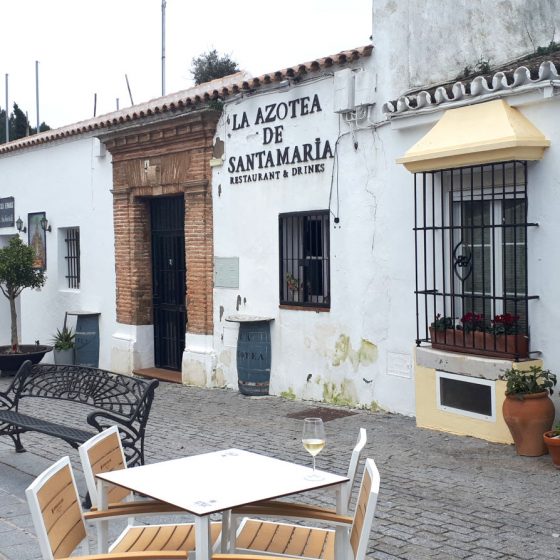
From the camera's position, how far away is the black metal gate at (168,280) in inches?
499

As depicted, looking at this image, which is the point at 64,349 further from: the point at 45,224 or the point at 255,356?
the point at 255,356

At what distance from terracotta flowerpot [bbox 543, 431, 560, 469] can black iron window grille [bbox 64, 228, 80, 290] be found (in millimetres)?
9944

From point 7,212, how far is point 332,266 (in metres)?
9.28

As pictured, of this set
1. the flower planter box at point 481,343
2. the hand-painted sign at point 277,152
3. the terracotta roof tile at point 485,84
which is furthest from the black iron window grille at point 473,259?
the hand-painted sign at point 277,152

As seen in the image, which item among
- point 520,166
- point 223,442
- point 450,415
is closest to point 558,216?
point 520,166

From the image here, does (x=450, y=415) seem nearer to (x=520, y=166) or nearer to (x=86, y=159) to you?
(x=520, y=166)

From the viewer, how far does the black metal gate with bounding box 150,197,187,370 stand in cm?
1266

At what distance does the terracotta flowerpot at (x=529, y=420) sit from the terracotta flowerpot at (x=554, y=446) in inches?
9.7

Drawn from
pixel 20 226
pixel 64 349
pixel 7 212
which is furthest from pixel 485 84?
pixel 7 212

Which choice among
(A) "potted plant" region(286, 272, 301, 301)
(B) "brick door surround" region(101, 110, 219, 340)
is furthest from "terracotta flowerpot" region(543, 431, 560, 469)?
(B) "brick door surround" region(101, 110, 219, 340)

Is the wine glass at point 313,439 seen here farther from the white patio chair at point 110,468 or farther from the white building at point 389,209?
the white building at point 389,209

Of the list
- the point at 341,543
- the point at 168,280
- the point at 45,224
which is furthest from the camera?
the point at 45,224

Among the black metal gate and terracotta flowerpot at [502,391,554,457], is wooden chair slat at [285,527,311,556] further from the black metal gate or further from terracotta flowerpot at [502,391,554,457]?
the black metal gate

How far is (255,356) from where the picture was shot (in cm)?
1065
